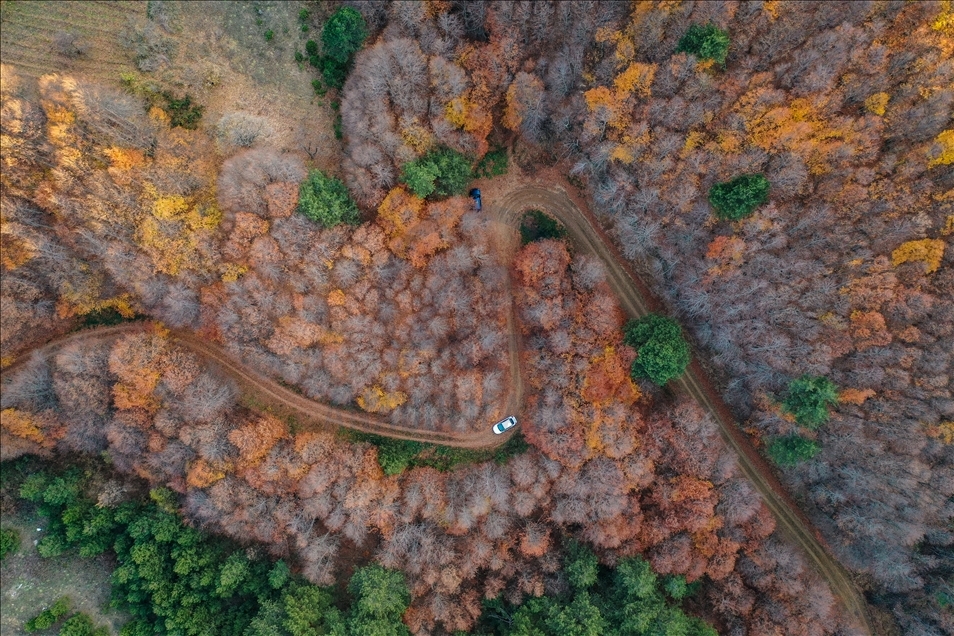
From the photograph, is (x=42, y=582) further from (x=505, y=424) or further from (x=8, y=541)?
(x=505, y=424)

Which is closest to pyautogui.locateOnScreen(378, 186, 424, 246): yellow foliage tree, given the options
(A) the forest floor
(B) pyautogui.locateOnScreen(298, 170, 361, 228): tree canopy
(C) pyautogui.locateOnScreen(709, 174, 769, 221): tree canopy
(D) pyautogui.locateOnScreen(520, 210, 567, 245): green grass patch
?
(B) pyautogui.locateOnScreen(298, 170, 361, 228): tree canopy

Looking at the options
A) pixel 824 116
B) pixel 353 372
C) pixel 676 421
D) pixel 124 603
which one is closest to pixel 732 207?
pixel 824 116

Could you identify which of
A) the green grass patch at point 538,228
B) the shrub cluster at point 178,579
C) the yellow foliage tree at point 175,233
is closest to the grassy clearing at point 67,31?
the yellow foliage tree at point 175,233

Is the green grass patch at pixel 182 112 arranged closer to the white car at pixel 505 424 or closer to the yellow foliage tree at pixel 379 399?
the yellow foliage tree at pixel 379 399

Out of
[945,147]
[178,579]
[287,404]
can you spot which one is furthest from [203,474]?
[945,147]

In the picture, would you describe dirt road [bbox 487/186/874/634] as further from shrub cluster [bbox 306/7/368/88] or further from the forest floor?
the forest floor

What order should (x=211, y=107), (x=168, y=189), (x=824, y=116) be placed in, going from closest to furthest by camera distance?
(x=824, y=116), (x=168, y=189), (x=211, y=107)

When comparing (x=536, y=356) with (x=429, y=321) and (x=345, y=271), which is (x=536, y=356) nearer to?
(x=429, y=321)
